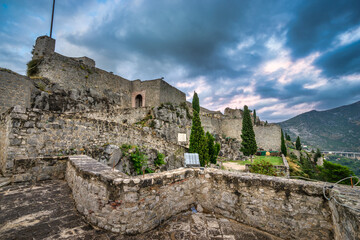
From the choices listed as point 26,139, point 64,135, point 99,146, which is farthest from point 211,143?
point 26,139

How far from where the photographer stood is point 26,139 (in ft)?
16.0

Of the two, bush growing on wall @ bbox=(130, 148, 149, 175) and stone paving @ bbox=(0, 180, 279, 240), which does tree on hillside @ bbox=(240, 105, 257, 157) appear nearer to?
bush growing on wall @ bbox=(130, 148, 149, 175)

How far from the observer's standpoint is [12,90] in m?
9.84

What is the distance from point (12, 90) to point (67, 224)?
12133mm

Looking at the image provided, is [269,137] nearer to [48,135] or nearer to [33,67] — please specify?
[48,135]

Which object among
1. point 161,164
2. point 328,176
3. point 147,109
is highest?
point 147,109

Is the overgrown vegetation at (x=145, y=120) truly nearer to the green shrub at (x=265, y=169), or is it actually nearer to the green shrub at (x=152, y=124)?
the green shrub at (x=152, y=124)

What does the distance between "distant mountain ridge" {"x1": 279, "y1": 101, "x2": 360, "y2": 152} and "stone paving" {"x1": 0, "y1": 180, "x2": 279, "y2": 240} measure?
126m

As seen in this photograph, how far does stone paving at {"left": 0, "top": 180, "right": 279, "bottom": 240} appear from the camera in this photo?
224 cm

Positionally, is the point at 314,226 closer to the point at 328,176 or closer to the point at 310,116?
the point at 328,176

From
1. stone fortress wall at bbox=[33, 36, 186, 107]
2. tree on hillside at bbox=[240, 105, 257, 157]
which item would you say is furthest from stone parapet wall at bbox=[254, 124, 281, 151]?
stone fortress wall at bbox=[33, 36, 186, 107]

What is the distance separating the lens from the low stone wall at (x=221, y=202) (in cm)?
230

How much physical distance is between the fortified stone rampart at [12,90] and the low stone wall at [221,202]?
11137mm

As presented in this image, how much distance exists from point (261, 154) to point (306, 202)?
30122 millimetres
